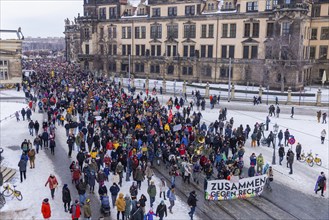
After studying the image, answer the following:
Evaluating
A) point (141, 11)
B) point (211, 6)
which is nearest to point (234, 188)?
point (211, 6)

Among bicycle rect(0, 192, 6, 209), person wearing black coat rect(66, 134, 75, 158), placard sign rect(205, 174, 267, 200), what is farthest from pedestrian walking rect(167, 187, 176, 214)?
person wearing black coat rect(66, 134, 75, 158)

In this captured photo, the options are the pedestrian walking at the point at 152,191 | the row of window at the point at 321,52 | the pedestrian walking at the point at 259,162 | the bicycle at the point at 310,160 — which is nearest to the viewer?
the pedestrian walking at the point at 152,191

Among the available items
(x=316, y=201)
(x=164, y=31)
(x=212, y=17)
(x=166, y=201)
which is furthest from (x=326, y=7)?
(x=166, y=201)

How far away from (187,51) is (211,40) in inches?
206

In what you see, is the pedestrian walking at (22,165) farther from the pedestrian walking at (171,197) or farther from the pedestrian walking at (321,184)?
the pedestrian walking at (321,184)

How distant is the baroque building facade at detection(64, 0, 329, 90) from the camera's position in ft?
177

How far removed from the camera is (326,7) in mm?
59312

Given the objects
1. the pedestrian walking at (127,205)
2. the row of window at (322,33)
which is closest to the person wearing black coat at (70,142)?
the pedestrian walking at (127,205)

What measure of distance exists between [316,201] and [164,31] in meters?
53.7

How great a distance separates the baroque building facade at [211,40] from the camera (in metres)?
53.8

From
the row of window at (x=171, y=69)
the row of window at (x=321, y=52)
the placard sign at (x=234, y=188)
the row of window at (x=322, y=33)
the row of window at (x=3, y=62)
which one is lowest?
the placard sign at (x=234, y=188)

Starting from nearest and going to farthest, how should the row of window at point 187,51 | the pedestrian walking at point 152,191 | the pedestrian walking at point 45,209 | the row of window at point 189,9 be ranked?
the pedestrian walking at point 45,209 < the pedestrian walking at point 152,191 < the row of window at point 189,9 < the row of window at point 187,51

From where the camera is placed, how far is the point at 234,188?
18.0 meters

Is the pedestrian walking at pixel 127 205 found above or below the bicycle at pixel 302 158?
above
